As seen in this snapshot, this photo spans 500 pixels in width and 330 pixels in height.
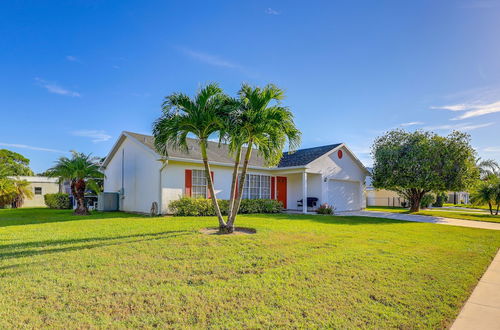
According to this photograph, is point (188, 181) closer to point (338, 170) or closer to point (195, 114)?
point (195, 114)

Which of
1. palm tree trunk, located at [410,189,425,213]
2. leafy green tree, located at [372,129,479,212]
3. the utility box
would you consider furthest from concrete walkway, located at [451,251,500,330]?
the utility box

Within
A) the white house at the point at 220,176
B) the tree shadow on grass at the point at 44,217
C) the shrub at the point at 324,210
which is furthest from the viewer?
the shrub at the point at 324,210

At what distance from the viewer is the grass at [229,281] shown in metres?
3.53

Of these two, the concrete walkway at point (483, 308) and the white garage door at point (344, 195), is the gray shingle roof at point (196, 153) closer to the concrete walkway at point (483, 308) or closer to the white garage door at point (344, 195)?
the white garage door at point (344, 195)

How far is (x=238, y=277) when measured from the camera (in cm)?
500

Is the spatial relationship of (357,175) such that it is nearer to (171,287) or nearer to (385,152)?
(385,152)

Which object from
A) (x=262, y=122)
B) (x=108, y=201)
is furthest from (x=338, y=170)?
(x=108, y=201)

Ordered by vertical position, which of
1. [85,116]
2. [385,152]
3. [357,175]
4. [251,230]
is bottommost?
[251,230]

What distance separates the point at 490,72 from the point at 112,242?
1644cm

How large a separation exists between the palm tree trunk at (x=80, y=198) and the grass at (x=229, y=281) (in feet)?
23.8

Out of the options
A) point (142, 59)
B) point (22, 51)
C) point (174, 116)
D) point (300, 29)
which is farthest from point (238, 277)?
point (22, 51)

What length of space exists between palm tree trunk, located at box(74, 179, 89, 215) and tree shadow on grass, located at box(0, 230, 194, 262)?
8.62 metres

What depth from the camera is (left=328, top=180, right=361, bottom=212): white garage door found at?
67.8 ft

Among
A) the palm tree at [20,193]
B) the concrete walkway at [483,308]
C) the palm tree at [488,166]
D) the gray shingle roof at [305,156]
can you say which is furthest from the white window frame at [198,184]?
the palm tree at [488,166]
